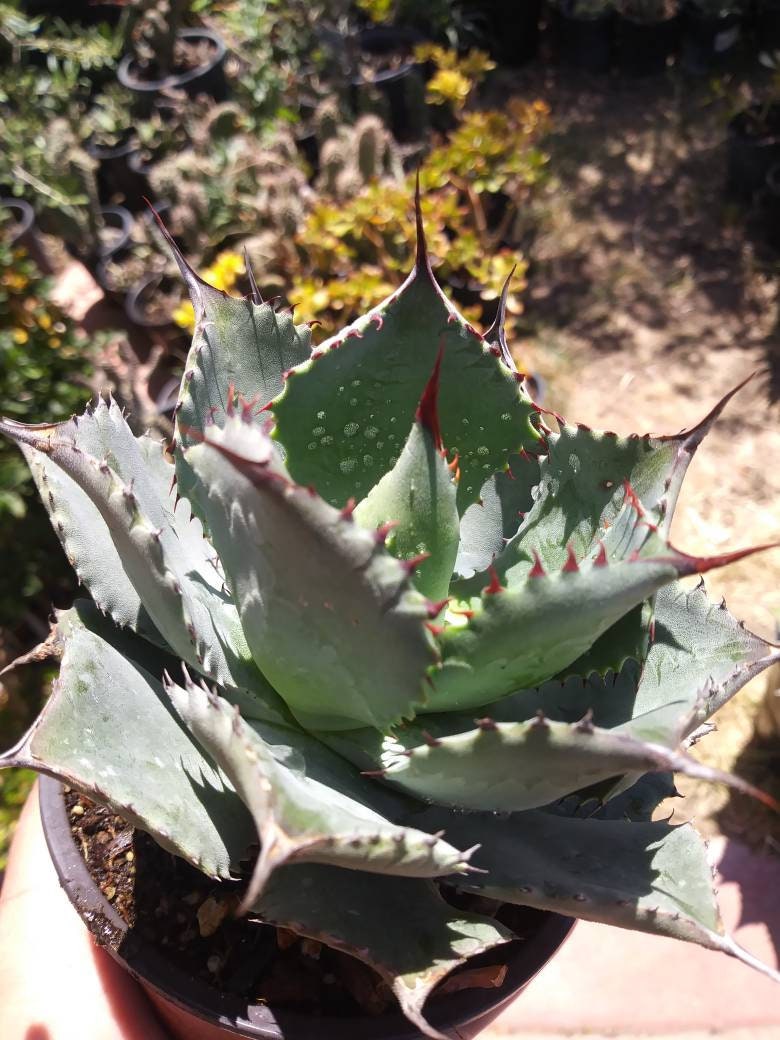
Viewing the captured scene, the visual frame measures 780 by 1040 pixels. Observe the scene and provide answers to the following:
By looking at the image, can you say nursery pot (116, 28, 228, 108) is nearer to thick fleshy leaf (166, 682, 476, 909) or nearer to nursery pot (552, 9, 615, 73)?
nursery pot (552, 9, 615, 73)

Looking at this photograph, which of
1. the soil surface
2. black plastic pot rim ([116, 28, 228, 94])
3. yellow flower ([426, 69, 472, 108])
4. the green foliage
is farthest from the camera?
black plastic pot rim ([116, 28, 228, 94])

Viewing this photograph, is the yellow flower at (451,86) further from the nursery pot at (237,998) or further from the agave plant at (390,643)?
the nursery pot at (237,998)

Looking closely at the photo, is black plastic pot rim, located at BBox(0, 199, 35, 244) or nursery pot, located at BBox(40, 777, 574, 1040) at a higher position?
nursery pot, located at BBox(40, 777, 574, 1040)

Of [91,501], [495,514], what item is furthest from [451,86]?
[91,501]

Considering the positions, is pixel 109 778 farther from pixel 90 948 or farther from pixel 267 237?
pixel 267 237

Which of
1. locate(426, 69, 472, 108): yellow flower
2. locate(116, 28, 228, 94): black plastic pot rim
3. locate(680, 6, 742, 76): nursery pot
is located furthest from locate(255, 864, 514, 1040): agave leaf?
locate(680, 6, 742, 76): nursery pot

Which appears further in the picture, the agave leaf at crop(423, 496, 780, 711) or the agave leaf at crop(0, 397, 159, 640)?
the agave leaf at crop(0, 397, 159, 640)

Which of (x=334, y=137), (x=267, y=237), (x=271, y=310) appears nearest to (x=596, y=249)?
(x=334, y=137)
